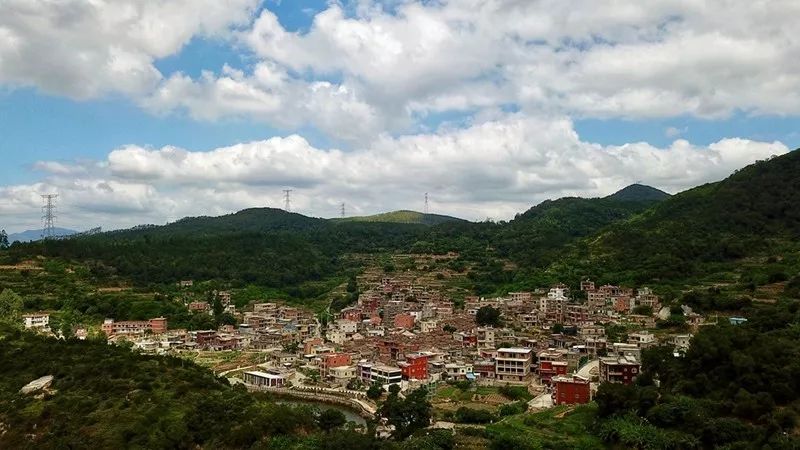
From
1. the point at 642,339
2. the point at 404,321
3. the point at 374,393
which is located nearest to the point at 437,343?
the point at 404,321

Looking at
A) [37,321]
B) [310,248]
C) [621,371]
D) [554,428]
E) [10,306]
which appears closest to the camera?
[554,428]

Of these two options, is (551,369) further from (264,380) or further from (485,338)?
(264,380)

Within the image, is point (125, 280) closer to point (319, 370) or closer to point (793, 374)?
point (319, 370)

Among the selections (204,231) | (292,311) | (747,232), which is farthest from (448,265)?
(204,231)

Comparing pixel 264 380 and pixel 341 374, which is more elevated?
pixel 341 374

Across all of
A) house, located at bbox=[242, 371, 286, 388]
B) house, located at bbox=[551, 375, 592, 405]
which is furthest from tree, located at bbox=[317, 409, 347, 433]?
house, located at bbox=[242, 371, 286, 388]

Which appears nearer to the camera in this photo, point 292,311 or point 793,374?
point 793,374

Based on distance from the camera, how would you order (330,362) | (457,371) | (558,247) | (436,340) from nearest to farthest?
(457,371)
(330,362)
(436,340)
(558,247)

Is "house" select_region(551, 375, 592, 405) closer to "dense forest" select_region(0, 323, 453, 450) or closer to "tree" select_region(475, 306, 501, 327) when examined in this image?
"dense forest" select_region(0, 323, 453, 450)
